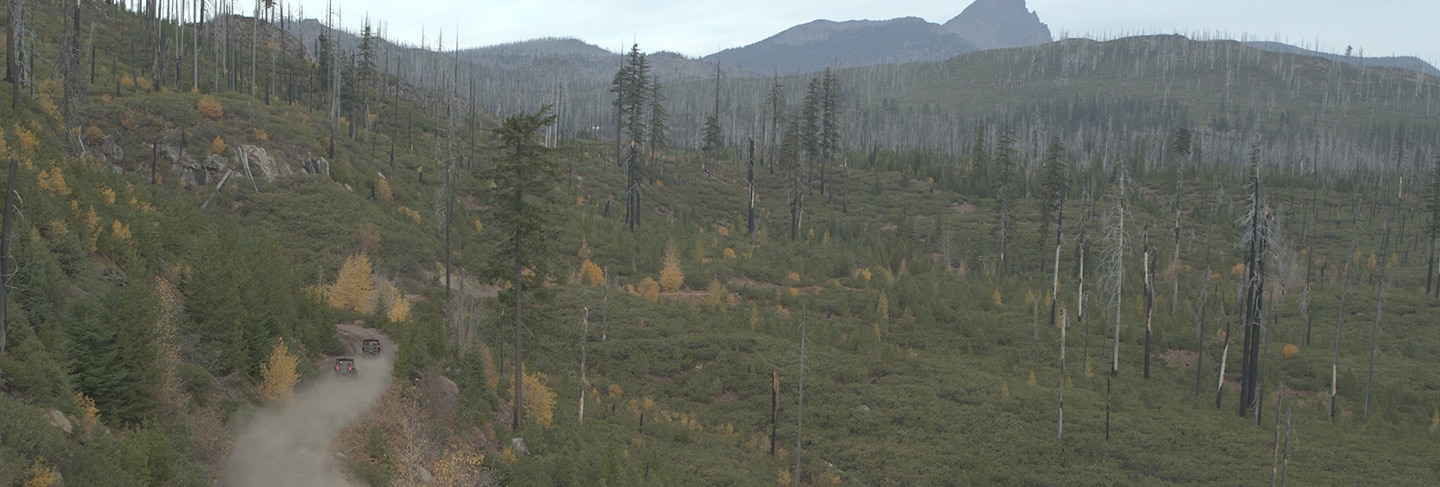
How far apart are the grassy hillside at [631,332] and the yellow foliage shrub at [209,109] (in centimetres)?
27

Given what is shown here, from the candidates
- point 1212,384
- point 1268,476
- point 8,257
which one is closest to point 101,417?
point 8,257

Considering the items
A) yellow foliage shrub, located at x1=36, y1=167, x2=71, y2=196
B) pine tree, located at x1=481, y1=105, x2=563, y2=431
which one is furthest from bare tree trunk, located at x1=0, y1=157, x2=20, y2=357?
pine tree, located at x1=481, y1=105, x2=563, y2=431

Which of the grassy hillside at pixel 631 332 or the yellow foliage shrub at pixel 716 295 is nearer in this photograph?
the grassy hillside at pixel 631 332

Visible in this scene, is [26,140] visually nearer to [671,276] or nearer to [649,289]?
[649,289]

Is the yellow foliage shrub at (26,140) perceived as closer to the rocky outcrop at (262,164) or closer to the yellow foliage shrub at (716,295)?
the rocky outcrop at (262,164)

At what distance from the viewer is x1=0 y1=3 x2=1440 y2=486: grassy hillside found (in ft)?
80.1

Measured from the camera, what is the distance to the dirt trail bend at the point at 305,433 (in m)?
23.3

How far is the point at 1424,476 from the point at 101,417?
46597mm

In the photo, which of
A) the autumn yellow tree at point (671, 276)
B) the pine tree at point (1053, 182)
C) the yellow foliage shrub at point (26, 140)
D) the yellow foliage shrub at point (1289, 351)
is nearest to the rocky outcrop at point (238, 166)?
the yellow foliage shrub at point (26, 140)

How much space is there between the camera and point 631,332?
51.4m

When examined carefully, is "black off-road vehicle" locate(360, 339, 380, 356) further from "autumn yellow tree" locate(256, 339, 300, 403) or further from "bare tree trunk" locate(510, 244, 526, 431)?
"autumn yellow tree" locate(256, 339, 300, 403)

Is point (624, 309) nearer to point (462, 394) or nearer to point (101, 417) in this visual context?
point (462, 394)

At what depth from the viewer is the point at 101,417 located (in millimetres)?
21406

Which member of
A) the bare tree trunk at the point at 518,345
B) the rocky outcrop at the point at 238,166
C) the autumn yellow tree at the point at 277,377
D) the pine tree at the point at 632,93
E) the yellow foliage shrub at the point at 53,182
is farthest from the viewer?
the pine tree at the point at 632,93
